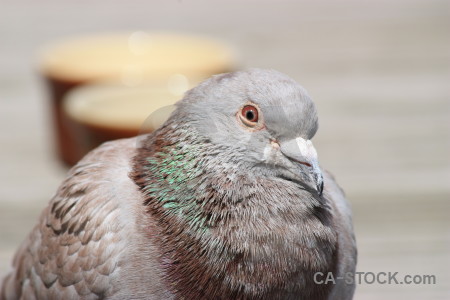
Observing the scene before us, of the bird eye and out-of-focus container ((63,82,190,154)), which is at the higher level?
out-of-focus container ((63,82,190,154))

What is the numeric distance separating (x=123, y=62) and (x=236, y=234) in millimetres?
3693

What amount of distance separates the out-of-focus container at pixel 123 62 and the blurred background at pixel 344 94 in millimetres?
102

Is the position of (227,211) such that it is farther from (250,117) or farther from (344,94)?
(344,94)

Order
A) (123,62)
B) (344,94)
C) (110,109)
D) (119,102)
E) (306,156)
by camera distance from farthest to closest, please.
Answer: (344,94)
(123,62)
(119,102)
(110,109)
(306,156)

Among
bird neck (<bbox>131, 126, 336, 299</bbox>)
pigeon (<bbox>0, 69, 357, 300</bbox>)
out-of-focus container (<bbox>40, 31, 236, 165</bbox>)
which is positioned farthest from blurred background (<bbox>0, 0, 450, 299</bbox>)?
bird neck (<bbox>131, 126, 336, 299</bbox>)

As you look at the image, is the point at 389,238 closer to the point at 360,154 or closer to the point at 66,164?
the point at 360,154

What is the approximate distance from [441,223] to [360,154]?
1140mm

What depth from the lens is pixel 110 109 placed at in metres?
4.48

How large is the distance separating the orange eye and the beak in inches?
4.6

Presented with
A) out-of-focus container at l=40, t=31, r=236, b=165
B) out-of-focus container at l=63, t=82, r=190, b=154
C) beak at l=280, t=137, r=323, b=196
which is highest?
out-of-focus container at l=40, t=31, r=236, b=165

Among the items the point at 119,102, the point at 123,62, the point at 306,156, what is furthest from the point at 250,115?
the point at 123,62

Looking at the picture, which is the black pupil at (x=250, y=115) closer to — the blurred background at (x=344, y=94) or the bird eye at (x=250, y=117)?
the bird eye at (x=250, y=117)

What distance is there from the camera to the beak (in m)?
2.22

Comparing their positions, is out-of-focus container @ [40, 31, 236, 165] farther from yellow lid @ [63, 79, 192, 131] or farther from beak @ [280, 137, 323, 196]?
beak @ [280, 137, 323, 196]
